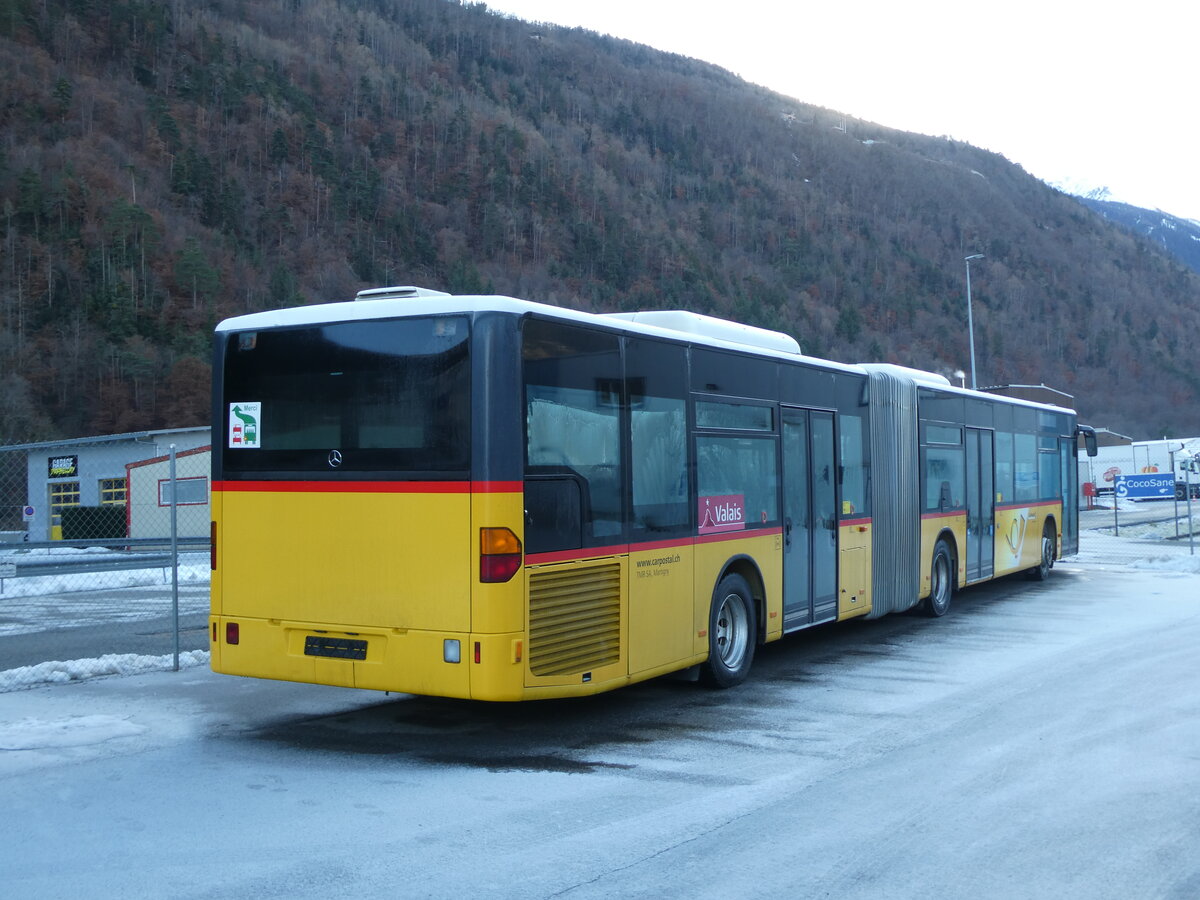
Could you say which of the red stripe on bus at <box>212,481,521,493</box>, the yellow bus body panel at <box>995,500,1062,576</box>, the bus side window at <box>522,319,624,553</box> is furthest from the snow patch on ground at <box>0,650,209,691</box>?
the yellow bus body panel at <box>995,500,1062,576</box>

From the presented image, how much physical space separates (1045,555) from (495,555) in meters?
14.9

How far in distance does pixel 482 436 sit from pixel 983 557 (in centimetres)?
1141

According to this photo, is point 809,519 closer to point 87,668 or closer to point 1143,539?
point 87,668

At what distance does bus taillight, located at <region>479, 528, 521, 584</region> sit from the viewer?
24.0 feet

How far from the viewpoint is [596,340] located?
327 inches

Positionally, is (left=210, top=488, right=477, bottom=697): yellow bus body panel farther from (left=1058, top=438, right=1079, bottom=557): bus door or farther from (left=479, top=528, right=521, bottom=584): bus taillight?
(left=1058, top=438, right=1079, bottom=557): bus door

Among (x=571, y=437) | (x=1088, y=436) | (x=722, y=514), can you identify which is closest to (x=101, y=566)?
(x=722, y=514)

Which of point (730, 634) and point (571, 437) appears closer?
point (571, 437)

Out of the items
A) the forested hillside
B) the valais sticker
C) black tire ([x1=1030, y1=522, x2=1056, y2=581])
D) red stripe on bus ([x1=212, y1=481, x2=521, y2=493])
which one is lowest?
black tire ([x1=1030, y1=522, x2=1056, y2=581])

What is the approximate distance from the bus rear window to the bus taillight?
0.45m

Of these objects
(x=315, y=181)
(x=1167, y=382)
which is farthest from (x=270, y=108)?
(x=1167, y=382)

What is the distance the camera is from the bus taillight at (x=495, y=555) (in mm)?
7309

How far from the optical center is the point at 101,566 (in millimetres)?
24203

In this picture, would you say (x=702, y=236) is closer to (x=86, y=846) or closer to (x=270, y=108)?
(x=270, y=108)
